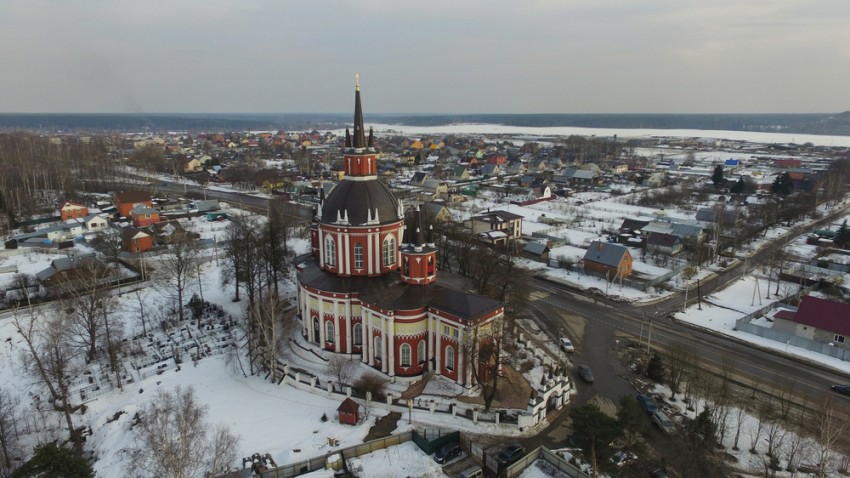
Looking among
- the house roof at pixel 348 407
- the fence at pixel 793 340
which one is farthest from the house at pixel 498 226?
the house roof at pixel 348 407

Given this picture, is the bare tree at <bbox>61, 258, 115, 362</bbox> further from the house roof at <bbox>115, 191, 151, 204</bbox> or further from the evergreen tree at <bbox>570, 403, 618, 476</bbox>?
the house roof at <bbox>115, 191, 151, 204</bbox>

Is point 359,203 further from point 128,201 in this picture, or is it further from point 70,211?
point 70,211

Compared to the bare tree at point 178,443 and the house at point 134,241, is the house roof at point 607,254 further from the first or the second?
the house at point 134,241

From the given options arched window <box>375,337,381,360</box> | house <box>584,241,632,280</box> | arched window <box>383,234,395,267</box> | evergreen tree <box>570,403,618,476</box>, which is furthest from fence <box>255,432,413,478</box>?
house <box>584,241,632,280</box>

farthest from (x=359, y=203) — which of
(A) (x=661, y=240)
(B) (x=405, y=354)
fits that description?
(A) (x=661, y=240)

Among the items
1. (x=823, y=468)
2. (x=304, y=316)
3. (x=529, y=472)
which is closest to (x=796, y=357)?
(x=823, y=468)

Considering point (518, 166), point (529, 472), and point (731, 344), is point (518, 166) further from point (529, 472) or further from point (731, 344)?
point (529, 472)
